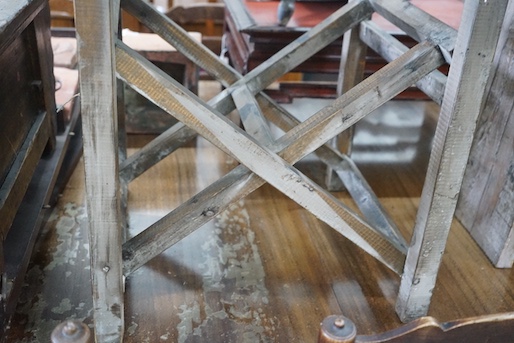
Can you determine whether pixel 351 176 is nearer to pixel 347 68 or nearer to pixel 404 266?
pixel 347 68

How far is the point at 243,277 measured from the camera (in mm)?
1763

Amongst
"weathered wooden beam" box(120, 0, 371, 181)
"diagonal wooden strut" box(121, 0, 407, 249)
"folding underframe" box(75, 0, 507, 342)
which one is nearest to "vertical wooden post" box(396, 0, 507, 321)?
"folding underframe" box(75, 0, 507, 342)

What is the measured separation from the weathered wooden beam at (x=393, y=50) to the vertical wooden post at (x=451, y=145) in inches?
5.7

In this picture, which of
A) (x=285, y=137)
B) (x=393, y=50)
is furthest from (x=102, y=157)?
(x=393, y=50)

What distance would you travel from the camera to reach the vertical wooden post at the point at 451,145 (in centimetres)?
127

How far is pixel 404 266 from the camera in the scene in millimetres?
1619

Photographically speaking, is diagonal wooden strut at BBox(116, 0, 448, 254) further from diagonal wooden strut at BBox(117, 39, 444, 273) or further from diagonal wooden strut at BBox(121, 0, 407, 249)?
diagonal wooden strut at BBox(117, 39, 444, 273)

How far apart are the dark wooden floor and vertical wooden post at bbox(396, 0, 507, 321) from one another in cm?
13

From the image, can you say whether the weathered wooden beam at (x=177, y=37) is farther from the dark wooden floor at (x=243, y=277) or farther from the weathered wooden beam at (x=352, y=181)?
the dark wooden floor at (x=243, y=277)

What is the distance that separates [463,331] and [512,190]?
1.24 metres

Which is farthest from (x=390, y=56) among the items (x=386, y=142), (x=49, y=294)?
(x=49, y=294)

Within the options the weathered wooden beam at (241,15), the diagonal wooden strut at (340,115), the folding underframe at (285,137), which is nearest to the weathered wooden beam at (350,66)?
the folding underframe at (285,137)

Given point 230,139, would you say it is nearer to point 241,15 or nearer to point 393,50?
point 393,50

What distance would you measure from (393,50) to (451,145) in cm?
42
